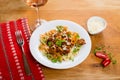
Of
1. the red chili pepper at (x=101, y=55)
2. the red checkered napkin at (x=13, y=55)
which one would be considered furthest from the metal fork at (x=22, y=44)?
the red chili pepper at (x=101, y=55)

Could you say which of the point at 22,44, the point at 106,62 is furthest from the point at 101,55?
the point at 22,44

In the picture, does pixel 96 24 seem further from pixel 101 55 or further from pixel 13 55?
pixel 13 55

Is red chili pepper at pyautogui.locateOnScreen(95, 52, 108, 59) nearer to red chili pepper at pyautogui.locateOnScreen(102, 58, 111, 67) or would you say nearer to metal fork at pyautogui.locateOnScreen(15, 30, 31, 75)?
red chili pepper at pyautogui.locateOnScreen(102, 58, 111, 67)

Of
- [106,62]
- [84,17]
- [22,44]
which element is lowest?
→ [106,62]

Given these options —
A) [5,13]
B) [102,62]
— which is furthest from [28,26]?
[102,62]

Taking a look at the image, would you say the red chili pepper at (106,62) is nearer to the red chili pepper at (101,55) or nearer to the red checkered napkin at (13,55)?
the red chili pepper at (101,55)
